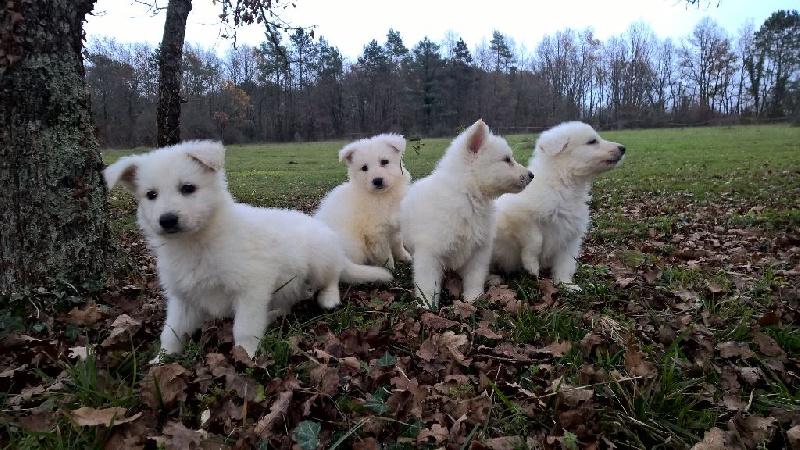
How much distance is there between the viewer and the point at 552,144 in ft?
17.4

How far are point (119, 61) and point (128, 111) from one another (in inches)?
180

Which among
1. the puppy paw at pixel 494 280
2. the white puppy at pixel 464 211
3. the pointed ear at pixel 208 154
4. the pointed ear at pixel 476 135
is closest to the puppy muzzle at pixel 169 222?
the pointed ear at pixel 208 154

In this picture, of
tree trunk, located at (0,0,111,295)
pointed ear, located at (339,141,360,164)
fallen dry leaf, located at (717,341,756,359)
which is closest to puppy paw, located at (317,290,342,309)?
tree trunk, located at (0,0,111,295)

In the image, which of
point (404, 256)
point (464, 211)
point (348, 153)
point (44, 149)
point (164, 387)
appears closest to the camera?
point (164, 387)

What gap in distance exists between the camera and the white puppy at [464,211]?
14.6 ft

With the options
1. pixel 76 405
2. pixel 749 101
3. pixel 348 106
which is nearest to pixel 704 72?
pixel 749 101

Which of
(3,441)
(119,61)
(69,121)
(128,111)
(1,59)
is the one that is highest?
(119,61)

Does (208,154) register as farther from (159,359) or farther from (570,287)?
(570,287)

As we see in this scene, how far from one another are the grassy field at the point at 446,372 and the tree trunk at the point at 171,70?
4.66 metres

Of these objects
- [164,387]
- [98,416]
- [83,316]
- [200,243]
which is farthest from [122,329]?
[98,416]

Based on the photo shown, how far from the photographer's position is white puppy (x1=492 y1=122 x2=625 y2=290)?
505cm

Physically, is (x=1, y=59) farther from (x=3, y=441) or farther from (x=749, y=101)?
(x=749, y=101)

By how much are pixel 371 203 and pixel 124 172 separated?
8.87 ft

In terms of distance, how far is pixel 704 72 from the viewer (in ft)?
207
